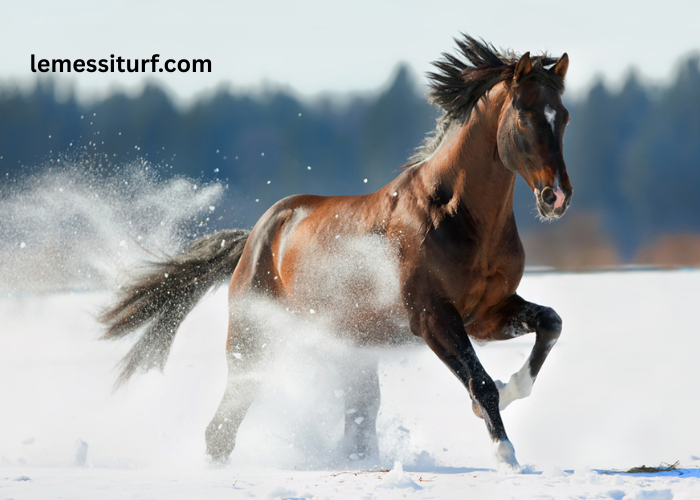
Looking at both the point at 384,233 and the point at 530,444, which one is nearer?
the point at 384,233

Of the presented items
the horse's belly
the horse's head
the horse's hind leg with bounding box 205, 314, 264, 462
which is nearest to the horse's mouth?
the horse's head

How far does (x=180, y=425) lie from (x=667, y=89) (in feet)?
83.0

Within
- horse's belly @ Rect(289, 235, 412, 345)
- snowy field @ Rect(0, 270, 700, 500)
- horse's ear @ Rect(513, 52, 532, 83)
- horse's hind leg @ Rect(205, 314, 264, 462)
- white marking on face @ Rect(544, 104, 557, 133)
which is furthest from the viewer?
horse's hind leg @ Rect(205, 314, 264, 462)

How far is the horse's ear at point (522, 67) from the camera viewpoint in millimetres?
3502

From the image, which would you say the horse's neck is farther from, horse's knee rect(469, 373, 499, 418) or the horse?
horse's knee rect(469, 373, 499, 418)

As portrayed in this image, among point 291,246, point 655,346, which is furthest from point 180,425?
point 655,346

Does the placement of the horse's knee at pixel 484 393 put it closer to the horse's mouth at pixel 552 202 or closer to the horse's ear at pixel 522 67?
the horse's mouth at pixel 552 202

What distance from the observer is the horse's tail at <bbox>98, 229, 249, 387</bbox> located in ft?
18.1

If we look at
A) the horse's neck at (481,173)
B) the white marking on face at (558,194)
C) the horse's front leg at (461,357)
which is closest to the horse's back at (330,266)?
the horse's front leg at (461,357)

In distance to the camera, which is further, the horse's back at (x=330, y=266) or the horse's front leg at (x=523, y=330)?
the horse's back at (x=330, y=266)

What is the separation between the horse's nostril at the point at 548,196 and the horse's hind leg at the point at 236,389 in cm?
240

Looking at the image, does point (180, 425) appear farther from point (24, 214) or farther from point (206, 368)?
point (24, 214)

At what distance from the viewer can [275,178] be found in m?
26.8

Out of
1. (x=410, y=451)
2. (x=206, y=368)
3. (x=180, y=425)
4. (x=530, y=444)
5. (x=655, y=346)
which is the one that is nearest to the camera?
(x=410, y=451)
